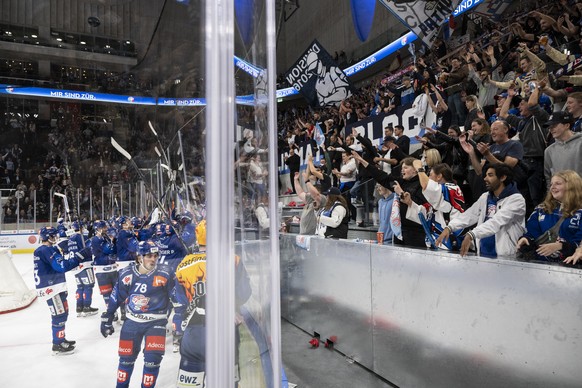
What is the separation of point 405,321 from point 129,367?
2.34m

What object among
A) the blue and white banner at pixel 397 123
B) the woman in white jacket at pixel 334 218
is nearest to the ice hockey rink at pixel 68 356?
the woman in white jacket at pixel 334 218

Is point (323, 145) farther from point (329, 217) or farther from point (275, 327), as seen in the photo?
point (275, 327)

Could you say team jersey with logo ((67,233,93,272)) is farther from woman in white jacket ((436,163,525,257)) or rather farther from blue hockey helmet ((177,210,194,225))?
woman in white jacket ((436,163,525,257))

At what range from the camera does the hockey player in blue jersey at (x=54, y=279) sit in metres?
0.71

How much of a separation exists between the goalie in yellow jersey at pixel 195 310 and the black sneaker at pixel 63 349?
0.22 meters

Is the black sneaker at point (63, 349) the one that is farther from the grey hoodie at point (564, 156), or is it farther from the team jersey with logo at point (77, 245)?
the grey hoodie at point (564, 156)

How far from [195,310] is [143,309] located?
24 centimetres

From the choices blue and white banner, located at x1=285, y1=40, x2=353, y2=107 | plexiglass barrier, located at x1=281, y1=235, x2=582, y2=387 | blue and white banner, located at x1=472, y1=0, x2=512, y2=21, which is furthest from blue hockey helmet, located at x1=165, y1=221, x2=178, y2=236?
blue and white banner, located at x1=472, y1=0, x2=512, y2=21

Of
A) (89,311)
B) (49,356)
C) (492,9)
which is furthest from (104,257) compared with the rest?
(492,9)

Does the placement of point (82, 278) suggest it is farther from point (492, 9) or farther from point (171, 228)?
point (492, 9)

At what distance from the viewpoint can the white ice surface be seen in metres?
0.63

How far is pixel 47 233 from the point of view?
75cm

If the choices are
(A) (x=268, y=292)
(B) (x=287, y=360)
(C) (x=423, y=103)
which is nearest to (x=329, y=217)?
(B) (x=287, y=360)

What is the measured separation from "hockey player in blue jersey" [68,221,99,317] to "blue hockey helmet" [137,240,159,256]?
121 millimetres
